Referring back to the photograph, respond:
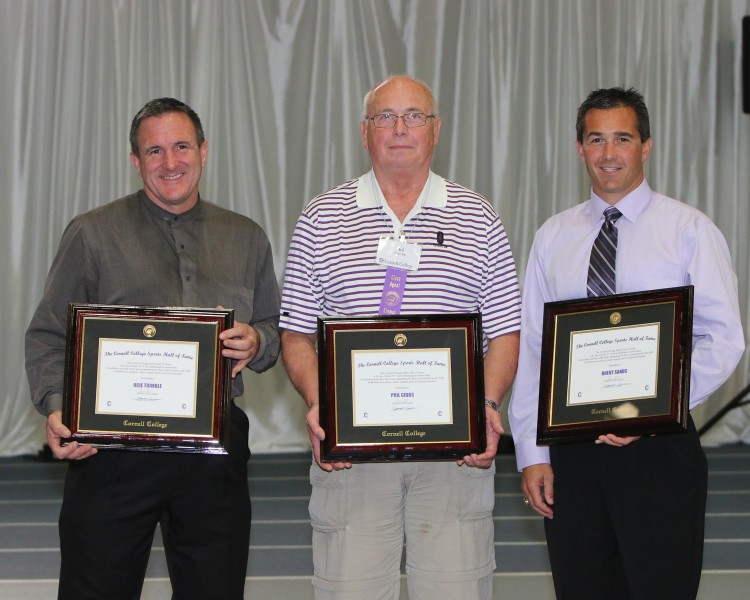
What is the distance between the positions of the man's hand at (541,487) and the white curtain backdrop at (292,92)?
535 centimetres

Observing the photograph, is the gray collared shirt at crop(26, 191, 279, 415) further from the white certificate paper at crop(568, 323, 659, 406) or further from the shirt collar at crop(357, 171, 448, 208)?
the white certificate paper at crop(568, 323, 659, 406)

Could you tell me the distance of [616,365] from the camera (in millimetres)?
2799

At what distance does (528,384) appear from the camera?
10.3ft

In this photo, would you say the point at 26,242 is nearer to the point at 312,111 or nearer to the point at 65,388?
the point at 312,111

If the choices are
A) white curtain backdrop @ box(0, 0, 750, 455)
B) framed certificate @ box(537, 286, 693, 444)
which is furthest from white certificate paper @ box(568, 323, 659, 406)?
white curtain backdrop @ box(0, 0, 750, 455)

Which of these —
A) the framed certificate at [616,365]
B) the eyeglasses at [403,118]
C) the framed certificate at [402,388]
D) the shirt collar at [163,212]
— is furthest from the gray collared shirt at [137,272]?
the framed certificate at [616,365]

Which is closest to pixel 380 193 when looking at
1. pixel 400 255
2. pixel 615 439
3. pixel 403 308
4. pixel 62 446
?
pixel 400 255

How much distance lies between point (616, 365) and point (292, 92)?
238 inches

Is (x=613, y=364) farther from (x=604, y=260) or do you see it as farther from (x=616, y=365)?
(x=604, y=260)

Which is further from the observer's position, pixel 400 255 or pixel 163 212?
pixel 163 212

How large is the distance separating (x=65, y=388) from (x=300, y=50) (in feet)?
19.6

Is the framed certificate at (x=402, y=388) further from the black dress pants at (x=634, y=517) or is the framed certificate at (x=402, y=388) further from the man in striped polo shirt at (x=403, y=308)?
the black dress pants at (x=634, y=517)

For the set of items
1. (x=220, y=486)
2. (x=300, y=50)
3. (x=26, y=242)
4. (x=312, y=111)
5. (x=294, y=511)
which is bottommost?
(x=294, y=511)

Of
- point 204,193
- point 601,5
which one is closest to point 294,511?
point 204,193
